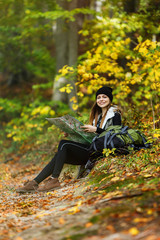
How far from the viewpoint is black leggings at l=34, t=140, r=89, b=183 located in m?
4.52

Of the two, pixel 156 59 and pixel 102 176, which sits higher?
pixel 156 59

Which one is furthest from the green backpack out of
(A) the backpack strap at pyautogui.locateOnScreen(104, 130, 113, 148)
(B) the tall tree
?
(B) the tall tree

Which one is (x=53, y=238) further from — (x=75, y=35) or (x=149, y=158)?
(x=75, y=35)

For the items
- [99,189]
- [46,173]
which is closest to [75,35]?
[46,173]

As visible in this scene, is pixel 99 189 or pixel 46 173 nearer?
pixel 99 189

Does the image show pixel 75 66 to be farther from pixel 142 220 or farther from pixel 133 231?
pixel 133 231

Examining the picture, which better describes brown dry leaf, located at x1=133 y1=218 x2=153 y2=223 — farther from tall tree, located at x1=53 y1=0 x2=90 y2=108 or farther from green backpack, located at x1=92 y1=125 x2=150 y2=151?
tall tree, located at x1=53 y1=0 x2=90 y2=108

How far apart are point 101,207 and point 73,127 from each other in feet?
6.56

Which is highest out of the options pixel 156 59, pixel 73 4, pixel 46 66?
pixel 73 4

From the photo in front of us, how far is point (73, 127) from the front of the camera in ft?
14.9

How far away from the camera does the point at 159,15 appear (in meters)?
6.65

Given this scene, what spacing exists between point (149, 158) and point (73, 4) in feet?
26.1

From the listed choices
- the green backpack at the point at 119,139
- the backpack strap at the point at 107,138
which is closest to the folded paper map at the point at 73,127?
the green backpack at the point at 119,139

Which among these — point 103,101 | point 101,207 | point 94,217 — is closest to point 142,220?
point 94,217
